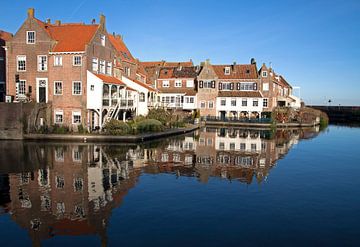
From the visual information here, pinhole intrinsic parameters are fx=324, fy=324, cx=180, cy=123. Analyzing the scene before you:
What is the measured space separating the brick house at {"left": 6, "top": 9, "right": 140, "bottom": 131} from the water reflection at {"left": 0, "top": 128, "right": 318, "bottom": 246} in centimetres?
685

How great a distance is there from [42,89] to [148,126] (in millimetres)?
12818

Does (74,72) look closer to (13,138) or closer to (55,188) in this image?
(13,138)

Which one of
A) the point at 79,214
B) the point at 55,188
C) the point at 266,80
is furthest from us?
the point at 266,80

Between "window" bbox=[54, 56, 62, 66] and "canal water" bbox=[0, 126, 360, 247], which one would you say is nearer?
"canal water" bbox=[0, 126, 360, 247]

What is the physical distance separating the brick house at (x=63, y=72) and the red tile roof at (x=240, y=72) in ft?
103

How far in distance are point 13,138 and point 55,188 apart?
65.7 ft

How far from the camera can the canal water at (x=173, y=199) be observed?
11.3 metres

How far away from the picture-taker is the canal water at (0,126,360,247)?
11.3 m

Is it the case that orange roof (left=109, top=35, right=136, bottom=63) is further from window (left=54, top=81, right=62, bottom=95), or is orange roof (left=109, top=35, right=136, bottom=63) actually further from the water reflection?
the water reflection

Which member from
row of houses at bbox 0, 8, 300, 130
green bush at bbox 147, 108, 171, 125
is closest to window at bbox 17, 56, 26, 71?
row of houses at bbox 0, 8, 300, 130

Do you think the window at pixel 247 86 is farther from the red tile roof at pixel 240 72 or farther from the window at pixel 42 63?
the window at pixel 42 63

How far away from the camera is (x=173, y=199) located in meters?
15.3

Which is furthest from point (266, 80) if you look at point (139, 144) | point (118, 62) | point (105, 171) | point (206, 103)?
point (105, 171)

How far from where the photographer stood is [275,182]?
748 inches
